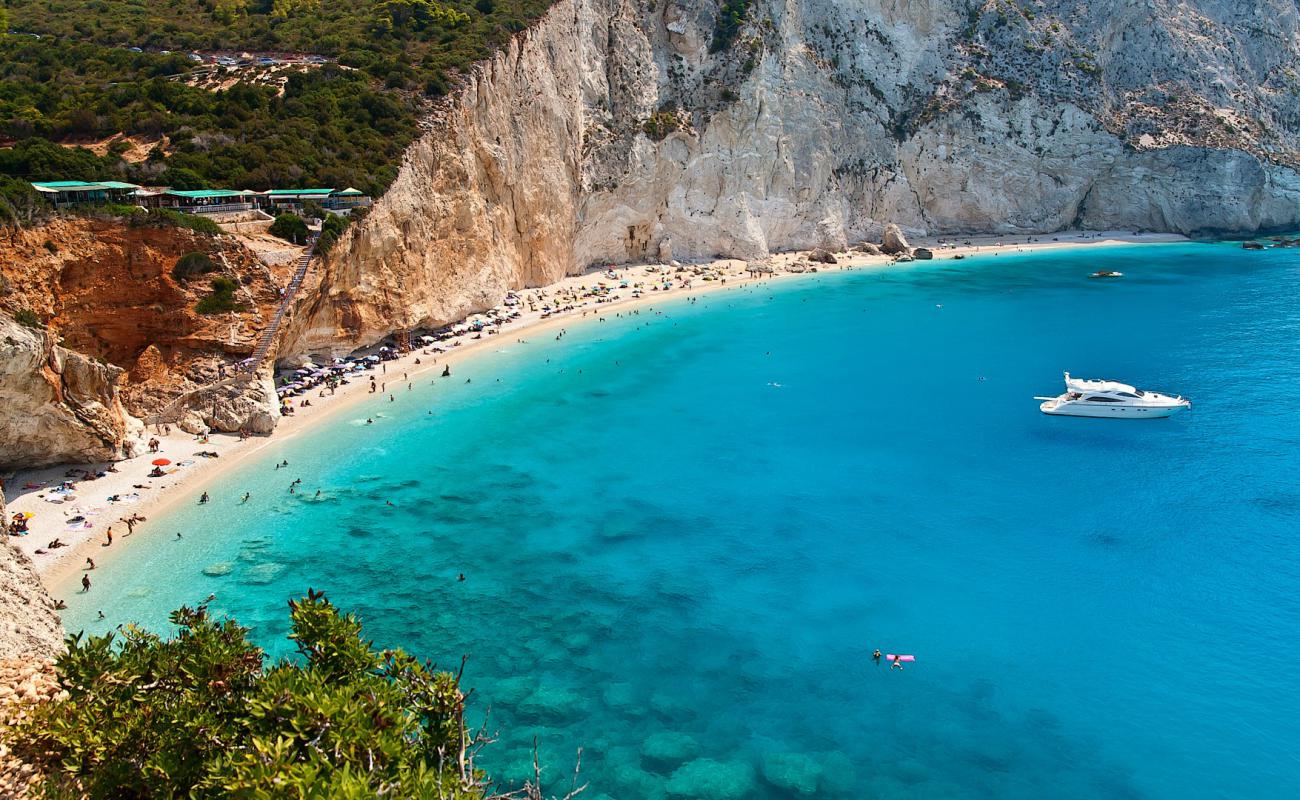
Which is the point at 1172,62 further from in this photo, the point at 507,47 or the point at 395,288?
the point at 395,288

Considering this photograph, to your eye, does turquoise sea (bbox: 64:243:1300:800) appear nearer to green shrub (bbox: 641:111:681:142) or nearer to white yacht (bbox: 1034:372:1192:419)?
white yacht (bbox: 1034:372:1192:419)

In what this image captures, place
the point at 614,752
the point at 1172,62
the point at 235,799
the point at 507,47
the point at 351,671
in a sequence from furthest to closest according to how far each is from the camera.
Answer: the point at 1172,62 < the point at 507,47 < the point at 614,752 < the point at 351,671 < the point at 235,799

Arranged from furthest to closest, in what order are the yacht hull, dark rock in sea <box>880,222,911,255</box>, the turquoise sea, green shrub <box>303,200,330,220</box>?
dark rock in sea <box>880,222,911,255</box> → green shrub <box>303,200,330,220</box> → the yacht hull → the turquoise sea

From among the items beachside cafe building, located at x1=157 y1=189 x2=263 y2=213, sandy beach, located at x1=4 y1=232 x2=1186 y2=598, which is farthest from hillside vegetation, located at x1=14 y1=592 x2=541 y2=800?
beachside cafe building, located at x1=157 y1=189 x2=263 y2=213

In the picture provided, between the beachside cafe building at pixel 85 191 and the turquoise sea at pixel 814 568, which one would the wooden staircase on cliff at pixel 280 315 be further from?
the beachside cafe building at pixel 85 191

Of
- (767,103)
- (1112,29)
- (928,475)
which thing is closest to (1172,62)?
(1112,29)

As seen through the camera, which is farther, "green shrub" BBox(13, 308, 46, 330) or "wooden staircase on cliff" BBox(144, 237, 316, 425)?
"wooden staircase on cliff" BBox(144, 237, 316, 425)

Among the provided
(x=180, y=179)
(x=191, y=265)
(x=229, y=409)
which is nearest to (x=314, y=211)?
(x=180, y=179)

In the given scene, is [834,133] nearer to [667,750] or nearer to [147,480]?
[147,480]
